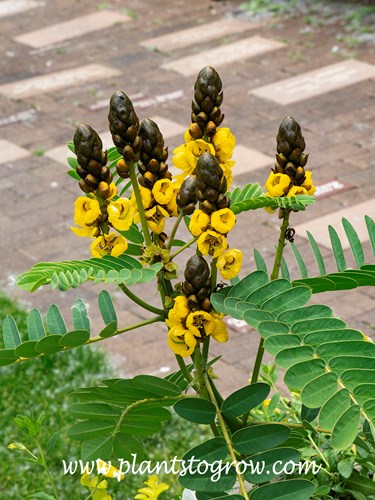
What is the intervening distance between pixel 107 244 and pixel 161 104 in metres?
5.62

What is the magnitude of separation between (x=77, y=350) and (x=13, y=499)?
1011mm

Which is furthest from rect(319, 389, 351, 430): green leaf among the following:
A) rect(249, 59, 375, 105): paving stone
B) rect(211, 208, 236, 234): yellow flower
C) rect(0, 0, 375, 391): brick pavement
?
rect(249, 59, 375, 105): paving stone

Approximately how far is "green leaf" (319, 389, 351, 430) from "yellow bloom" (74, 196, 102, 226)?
0.60 meters

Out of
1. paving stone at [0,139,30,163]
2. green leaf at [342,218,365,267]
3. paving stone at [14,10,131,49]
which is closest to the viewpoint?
green leaf at [342,218,365,267]

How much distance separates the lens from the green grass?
151 inches

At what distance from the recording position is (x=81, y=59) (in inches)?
345

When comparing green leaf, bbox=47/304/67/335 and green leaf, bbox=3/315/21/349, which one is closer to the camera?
green leaf, bbox=47/304/67/335

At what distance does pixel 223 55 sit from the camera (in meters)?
8.39

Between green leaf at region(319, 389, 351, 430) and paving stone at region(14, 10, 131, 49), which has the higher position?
green leaf at region(319, 389, 351, 430)

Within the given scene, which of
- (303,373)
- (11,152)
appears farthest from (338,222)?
(303,373)

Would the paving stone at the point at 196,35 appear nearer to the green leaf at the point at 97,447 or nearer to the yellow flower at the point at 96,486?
the yellow flower at the point at 96,486

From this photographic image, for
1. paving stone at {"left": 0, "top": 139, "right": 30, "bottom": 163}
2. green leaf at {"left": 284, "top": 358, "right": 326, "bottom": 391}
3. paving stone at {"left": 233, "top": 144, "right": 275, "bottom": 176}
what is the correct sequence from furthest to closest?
paving stone at {"left": 0, "top": 139, "right": 30, "bottom": 163} < paving stone at {"left": 233, "top": 144, "right": 275, "bottom": 176} < green leaf at {"left": 284, "top": 358, "right": 326, "bottom": 391}

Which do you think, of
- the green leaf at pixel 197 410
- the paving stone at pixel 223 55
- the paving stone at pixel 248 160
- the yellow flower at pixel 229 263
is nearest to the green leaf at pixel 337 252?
the yellow flower at pixel 229 263

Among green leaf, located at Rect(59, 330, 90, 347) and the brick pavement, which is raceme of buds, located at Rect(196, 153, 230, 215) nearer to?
green leaf, located at Rect(59, 330, 90, 347)
